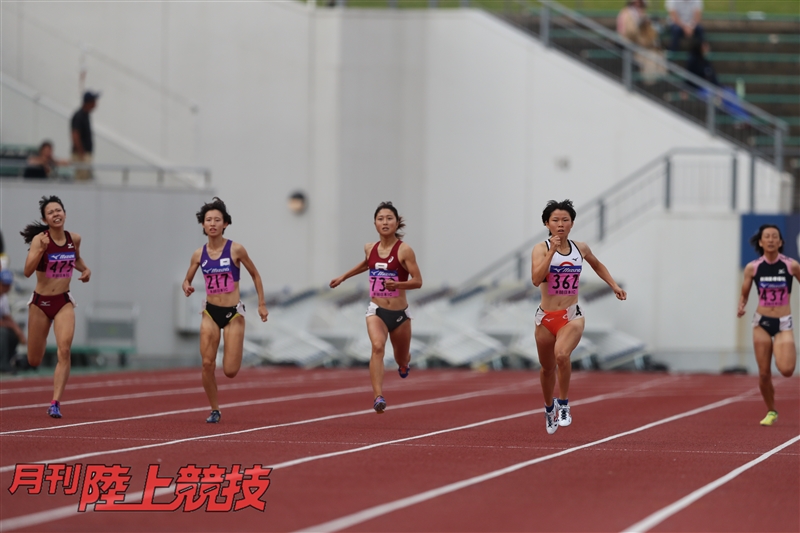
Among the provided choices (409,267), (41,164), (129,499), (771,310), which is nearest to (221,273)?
(409,267)

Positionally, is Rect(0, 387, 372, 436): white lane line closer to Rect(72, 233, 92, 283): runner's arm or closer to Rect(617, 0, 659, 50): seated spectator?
Rect(72, 233, 92, 283): runner's arm

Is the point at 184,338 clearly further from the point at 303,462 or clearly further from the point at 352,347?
the point at 303,462

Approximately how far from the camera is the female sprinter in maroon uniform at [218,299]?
13.7 m

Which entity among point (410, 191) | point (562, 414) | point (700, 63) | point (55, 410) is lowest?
point (55, 410)

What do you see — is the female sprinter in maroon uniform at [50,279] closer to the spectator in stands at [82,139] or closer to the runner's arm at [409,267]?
the runner's arm at [409,267]

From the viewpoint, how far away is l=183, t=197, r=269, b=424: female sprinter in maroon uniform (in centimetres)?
1374

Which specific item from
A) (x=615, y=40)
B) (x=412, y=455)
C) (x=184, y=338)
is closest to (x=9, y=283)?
(x=184, y=338)

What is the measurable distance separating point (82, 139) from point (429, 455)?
54.6 feet

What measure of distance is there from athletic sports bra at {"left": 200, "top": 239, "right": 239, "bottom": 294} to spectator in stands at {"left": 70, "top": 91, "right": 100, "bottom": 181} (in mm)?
12727

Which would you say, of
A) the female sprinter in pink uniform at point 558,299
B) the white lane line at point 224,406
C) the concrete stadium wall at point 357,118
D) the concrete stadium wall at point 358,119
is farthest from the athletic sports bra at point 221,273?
the concrete stadium wall at point 357,118

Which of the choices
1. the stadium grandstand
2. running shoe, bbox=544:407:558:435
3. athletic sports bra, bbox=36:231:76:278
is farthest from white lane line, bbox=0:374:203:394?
running shoe, bbox=544:407:558:435

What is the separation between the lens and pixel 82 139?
2595 centimetres

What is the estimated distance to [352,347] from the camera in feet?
85.7

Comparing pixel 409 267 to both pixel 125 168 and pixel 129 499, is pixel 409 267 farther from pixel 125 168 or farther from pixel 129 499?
pixel 125 168
